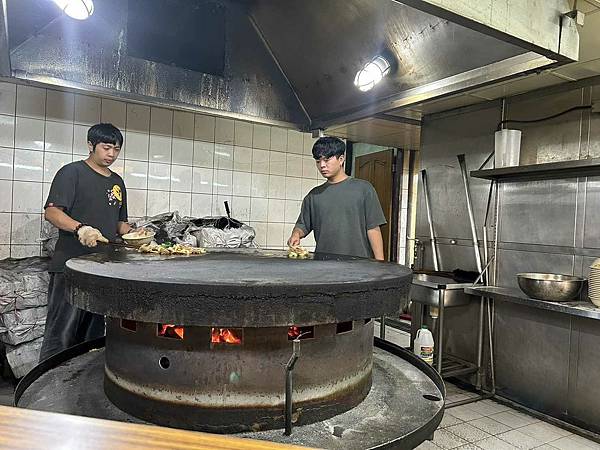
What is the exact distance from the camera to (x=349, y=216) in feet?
8.87

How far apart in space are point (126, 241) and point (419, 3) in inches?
69.9

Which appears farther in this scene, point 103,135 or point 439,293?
point 439,293

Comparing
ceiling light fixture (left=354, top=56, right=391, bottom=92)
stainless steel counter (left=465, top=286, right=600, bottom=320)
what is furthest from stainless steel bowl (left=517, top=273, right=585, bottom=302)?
ceiling light fixture (left=354, top=56, right=391, bottom=92)

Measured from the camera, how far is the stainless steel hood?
196cm

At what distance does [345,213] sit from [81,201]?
4.95 feet

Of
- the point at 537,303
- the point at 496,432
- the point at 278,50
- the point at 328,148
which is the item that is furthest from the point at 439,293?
the point at 278,50

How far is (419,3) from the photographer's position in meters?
1.53

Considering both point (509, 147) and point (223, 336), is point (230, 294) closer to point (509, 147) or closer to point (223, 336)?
point (223, 336)

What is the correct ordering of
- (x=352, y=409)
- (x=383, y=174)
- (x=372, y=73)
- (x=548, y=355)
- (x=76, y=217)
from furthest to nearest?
(x=383, y=174) < (x=548, y=355) < (x=76, y=217) < (x=372, y=73) < (x=352, y=409)

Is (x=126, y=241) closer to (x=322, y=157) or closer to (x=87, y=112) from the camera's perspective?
(x=322, y=157)

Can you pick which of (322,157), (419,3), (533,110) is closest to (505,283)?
(533,110)

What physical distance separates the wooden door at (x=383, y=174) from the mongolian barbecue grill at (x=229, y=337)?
4193mm

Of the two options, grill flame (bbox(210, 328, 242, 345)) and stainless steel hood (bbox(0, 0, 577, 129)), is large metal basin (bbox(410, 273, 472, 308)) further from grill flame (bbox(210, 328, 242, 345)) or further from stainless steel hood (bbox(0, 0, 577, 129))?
grill flame (bbox(210, 328, 242, 345))

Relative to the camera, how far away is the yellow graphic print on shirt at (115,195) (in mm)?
2691
